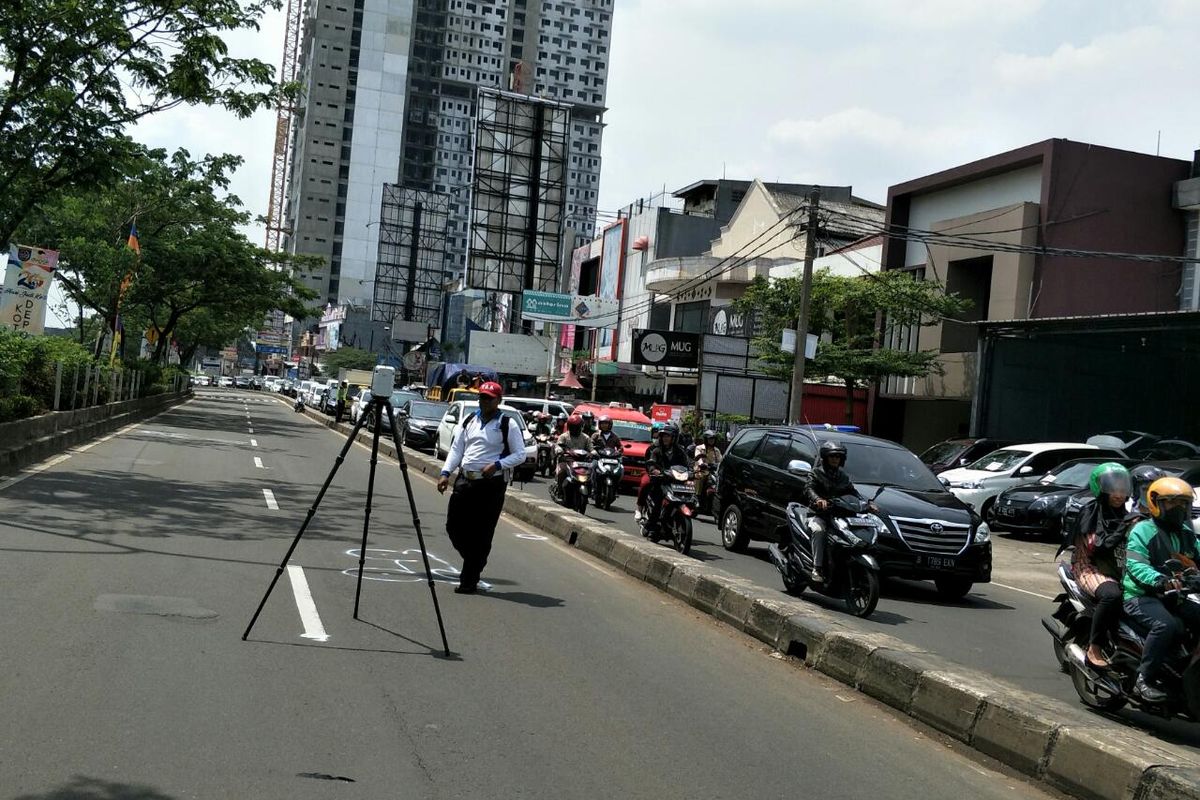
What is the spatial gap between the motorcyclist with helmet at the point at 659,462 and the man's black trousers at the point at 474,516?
5.17m

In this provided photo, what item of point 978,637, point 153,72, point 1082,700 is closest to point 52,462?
point 153,72

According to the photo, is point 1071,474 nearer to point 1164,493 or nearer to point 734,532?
point 734,532

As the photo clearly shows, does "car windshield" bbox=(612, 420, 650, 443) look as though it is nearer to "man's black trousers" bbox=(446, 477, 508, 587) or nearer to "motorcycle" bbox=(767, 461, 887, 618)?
"motorcycle" bbox=(767, 461, 887, 618)

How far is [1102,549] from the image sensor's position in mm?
7391

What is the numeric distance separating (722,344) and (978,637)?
25356 millimetres

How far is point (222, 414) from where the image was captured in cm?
4753

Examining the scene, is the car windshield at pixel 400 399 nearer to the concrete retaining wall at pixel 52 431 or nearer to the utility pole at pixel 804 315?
the concrete retaining wall at pixel 52 431

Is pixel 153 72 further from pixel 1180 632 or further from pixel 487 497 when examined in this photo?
pixel 1180 632

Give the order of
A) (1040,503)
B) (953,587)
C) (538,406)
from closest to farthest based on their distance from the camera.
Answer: (953,587)
(1040,503)
(538,406)

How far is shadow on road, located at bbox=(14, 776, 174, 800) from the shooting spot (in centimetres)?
434

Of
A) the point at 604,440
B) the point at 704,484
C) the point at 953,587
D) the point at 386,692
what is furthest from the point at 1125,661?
the point at 704,484

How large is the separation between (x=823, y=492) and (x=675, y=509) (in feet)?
12.4

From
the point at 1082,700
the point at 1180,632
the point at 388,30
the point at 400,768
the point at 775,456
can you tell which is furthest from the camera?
the point at 388,30

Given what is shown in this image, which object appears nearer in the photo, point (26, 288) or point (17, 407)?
point (17, 407)
